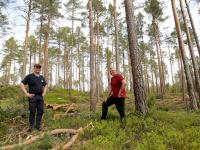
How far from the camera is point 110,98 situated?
30.6 feet

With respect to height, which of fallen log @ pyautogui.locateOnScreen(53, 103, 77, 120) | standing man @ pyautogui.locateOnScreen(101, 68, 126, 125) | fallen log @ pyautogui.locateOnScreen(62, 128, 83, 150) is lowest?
fallen log @ pyautogui.locateOnScreen(62, 128, 83, 150)

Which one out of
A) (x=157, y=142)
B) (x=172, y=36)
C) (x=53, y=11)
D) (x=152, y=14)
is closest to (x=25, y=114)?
(x=157, y=142)

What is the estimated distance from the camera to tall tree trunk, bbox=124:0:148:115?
1009cm

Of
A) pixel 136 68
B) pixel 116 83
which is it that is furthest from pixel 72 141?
pixel 136 68

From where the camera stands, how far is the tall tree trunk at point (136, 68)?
10.1 metres

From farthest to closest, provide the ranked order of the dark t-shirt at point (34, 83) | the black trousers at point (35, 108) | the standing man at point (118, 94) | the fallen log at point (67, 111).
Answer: the fallen log at point (67, 111) < the standing man at point (118, 94) < the dark t-shirt at point (34, 83) < the black trousers at point (35, 108)

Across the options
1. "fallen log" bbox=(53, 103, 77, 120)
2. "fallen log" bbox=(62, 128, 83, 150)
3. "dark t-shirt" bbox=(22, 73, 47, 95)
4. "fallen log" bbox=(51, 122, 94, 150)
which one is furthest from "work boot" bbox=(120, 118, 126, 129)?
"fallen log" bbox=(53, 103, 77, 120)

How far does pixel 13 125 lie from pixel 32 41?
138ft

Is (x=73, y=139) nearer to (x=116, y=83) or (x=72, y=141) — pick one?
(x=72, y=141)

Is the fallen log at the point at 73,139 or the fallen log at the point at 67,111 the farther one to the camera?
the fallen log at the point at 67,111

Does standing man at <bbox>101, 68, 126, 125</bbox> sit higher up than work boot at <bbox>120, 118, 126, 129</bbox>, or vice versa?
standing man at <bbox>101, 68, 126, 125</bbox>

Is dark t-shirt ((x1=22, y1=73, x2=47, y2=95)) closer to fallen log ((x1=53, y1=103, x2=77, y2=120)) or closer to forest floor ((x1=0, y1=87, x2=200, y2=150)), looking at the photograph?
forest floor ((x1=0, y1=87, x2=200, y2=150))

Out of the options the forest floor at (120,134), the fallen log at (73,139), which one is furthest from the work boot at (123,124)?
the fallen log at (73,139)

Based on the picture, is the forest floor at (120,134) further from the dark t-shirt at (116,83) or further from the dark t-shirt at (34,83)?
the dark t-shirt at (34,83)
